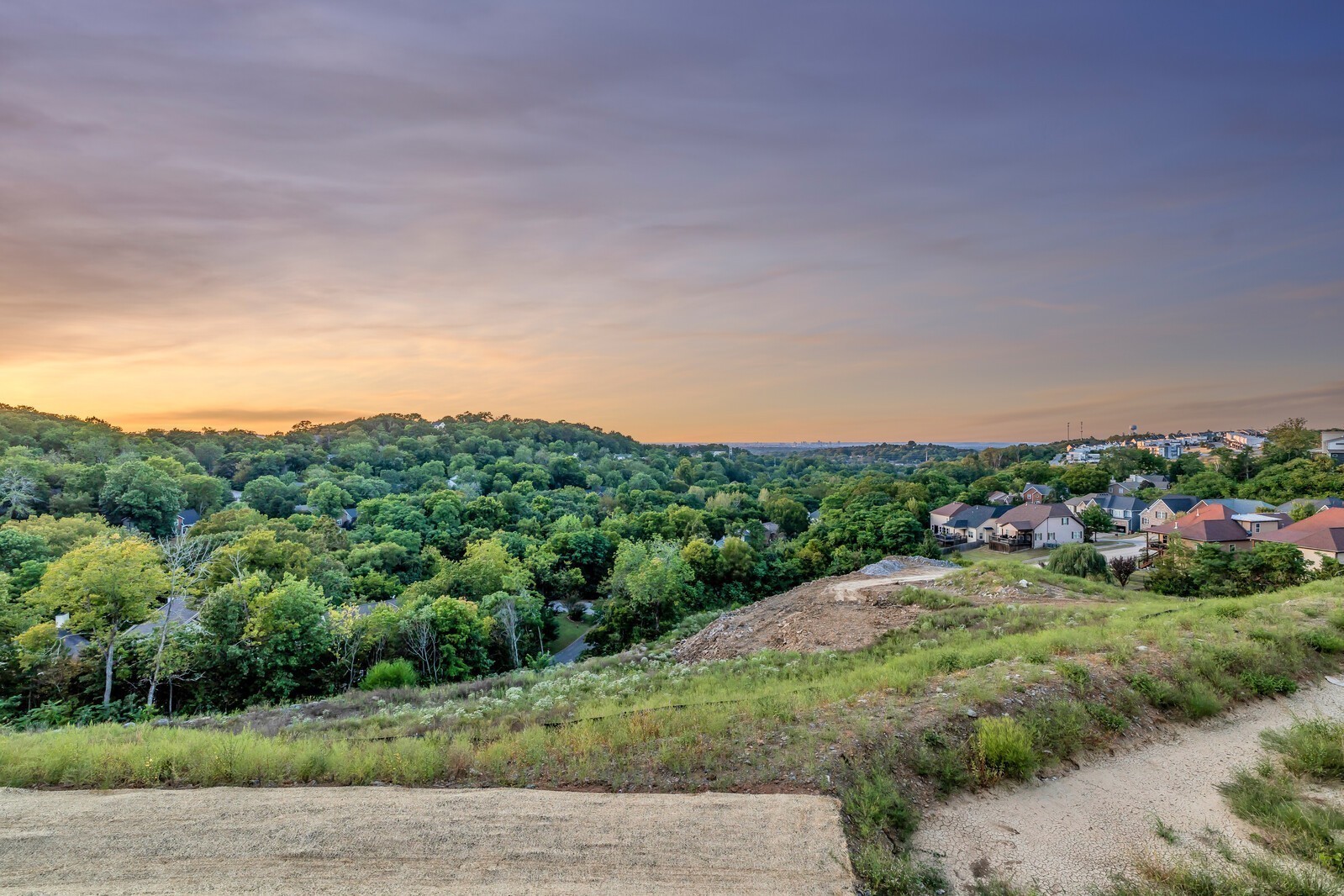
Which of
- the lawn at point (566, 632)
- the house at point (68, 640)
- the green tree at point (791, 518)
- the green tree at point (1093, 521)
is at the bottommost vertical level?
the lawn at point (566, 632)

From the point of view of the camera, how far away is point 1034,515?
47469 mm

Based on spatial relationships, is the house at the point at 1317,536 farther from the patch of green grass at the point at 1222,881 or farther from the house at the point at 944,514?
the patch of green grass at the point at 1222,881

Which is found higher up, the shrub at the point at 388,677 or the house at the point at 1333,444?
the house at the point at 1333,444

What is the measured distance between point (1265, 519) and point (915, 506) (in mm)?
25422

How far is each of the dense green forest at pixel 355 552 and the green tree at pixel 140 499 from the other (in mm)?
151

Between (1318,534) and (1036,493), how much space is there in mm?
31615

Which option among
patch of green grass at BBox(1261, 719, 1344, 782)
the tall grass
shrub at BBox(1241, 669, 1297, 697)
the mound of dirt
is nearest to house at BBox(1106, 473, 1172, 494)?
the mound of dirt

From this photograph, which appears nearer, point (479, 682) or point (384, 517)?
point (479, 682)

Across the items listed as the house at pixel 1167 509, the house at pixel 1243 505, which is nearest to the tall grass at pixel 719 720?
the house at pixel 1243 505

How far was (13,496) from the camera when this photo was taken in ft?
145

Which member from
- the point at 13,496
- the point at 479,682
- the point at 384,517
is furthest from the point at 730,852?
the point at 13,496

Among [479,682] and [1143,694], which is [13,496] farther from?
[1143,694]

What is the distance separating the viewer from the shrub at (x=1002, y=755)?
22.1ft

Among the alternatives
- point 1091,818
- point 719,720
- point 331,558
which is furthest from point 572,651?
point 1091,818
